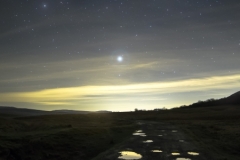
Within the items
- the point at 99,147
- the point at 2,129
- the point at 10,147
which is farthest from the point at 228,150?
the point at 2,129

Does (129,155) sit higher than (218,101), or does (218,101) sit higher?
(218,101)

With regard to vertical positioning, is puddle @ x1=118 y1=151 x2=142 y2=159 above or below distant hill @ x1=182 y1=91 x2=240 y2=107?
below

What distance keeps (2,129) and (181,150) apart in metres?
22.6

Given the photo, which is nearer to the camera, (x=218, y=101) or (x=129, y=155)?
(x=129, y=155)

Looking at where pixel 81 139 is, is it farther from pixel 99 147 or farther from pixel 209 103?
pixel 209 103

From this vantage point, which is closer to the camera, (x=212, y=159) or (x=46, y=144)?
(x=212, y=159)

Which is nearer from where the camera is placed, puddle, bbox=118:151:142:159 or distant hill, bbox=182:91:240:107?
puddle, bbox=118:151:142:159

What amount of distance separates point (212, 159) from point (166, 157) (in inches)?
109

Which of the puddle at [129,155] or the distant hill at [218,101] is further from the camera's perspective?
the distant hill at [218,101]

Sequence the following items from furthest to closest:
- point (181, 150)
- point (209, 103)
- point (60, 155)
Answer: point (209, 103)
point (60, 155)
point (181, 150)

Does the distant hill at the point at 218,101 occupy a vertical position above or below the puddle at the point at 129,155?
above

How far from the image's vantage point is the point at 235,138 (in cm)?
2300

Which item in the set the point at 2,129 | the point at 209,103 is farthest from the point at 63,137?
the point at 209,103

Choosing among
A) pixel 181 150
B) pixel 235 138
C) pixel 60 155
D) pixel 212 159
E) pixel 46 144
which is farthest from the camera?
pixel 235 138
